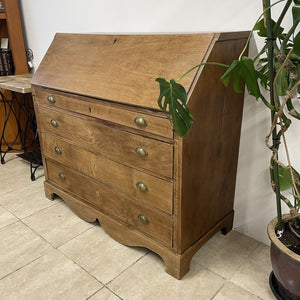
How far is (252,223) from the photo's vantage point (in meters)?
1.90

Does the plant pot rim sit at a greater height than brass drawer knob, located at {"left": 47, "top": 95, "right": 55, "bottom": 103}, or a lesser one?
lesser

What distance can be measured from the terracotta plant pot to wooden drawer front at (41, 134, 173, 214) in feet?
1.60

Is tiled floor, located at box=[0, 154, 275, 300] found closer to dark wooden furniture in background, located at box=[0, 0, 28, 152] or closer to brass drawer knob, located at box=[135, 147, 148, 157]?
brass drawer knob, located at box=[135, 147, 148, 157]

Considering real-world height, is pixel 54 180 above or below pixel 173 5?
below

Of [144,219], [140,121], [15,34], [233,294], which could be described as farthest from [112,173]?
[15,34]

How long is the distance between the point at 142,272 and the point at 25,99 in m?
2.19

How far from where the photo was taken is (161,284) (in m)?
1.59

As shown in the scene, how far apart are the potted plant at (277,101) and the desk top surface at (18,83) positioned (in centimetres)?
140

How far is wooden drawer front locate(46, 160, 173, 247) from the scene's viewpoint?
162cm

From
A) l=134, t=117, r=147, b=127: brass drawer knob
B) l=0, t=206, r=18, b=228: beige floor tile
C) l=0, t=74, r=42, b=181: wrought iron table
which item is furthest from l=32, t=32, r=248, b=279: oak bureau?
l=0, t=74, r=42, b=181: wrought iron table

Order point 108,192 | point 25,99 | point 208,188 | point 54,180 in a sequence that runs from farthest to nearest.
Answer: point 25,99 < point 54,180 < point 108,192 < point 208,188

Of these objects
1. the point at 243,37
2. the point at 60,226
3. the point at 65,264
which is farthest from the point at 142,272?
the point at 243,37

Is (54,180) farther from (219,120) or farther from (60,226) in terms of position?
(219,120)

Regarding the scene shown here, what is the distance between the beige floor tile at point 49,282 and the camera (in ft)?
5.08
